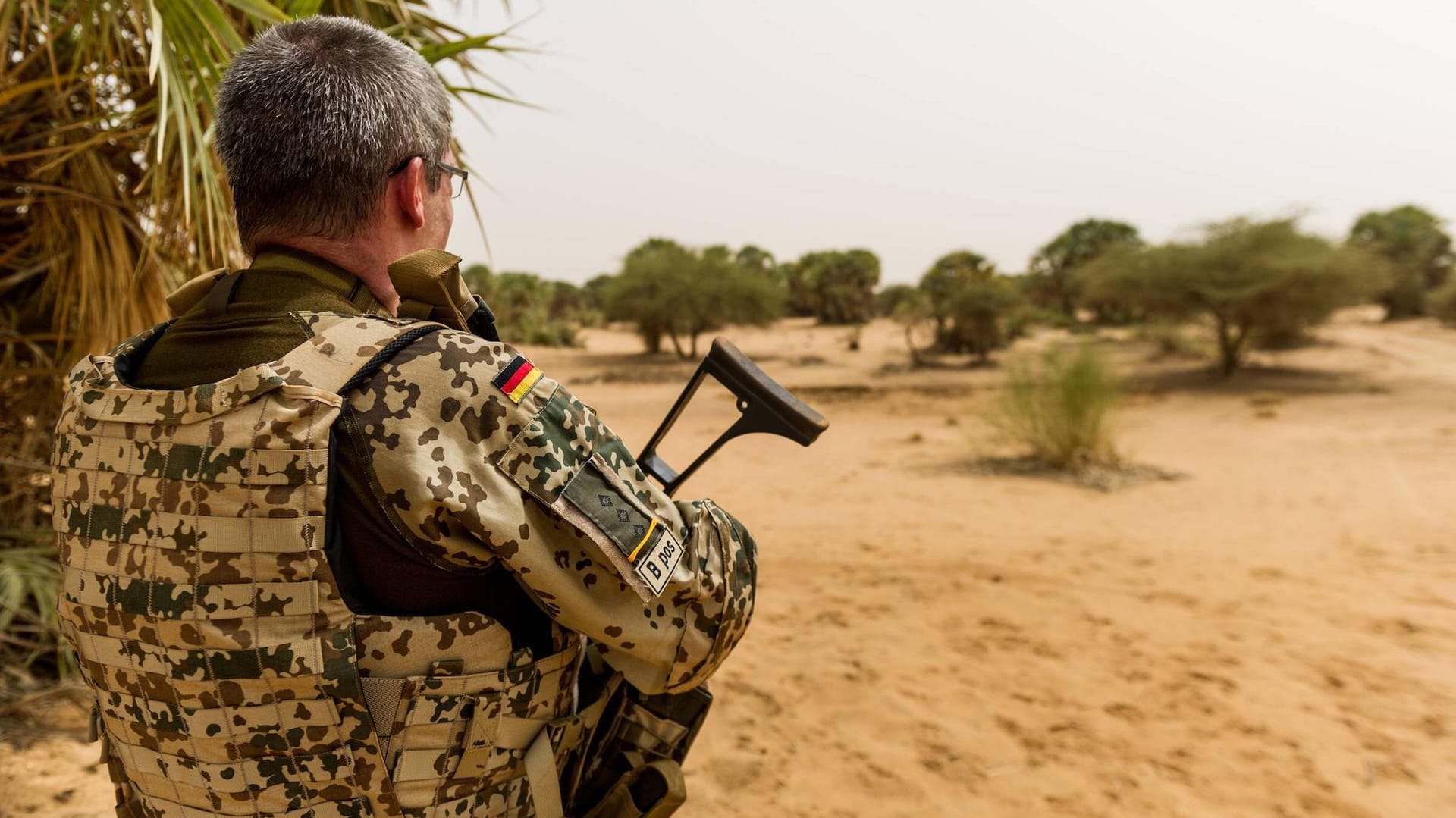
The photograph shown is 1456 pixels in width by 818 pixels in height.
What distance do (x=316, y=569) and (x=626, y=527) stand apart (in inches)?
13.7

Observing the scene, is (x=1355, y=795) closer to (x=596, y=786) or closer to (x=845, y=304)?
(x=596, y=786)

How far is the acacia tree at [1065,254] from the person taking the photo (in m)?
36.2

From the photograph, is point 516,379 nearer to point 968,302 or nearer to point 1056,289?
point 968,302

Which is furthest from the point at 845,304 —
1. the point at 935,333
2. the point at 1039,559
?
the point at 1039,559

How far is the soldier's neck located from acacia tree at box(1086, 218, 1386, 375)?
15.8 meters

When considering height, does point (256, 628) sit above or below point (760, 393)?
below

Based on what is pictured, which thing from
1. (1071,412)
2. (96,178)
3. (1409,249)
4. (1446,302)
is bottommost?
(1071,412)

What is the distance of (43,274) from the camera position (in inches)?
121

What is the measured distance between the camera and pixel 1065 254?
3659 centimetres

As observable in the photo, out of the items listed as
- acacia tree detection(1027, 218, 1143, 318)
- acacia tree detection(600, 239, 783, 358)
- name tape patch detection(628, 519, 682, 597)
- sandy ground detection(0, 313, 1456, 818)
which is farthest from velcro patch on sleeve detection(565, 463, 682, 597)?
acacia tree detection(1027, 218, 1143, 318)

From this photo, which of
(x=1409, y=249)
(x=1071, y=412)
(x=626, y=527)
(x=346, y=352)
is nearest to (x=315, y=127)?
(x=346, y=352)

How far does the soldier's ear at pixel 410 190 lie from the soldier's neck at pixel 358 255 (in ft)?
0.19

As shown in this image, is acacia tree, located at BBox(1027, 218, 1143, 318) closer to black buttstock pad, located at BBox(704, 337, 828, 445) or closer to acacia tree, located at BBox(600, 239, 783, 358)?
acacia tree, located at BBox(600, 239, 783, 358)

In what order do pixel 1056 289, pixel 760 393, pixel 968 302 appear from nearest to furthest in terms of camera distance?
1. pixel 760 393
2. pixel 968 302
3. pixel 1056 289
